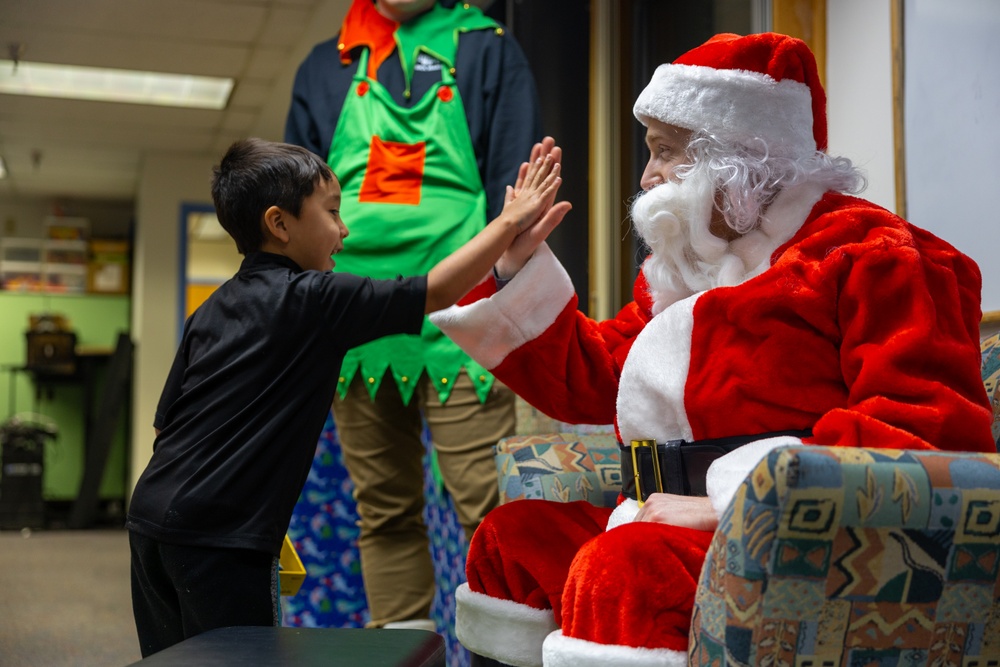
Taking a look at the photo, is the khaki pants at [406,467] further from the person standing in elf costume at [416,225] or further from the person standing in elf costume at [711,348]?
the person standing in elf costume at [711,348]

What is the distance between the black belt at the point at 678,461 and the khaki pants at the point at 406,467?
83 cm

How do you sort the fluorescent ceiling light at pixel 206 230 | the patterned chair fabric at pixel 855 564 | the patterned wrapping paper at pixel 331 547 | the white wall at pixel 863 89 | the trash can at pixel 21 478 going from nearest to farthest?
1. the patterned chair fabric at pixel 855 564
2. the white wall at pixel 863 89
3. the patterned wrapping paper at pixel 331 547
4. the trash can at pixel 21 478
5. the fluorescent ceiling light at pixel 206 230

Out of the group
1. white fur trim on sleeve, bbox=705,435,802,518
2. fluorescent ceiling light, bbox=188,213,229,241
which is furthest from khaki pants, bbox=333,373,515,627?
fluorescent ceiling light, bbox=188,213,229,241

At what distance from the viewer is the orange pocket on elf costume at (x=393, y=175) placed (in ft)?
7.57

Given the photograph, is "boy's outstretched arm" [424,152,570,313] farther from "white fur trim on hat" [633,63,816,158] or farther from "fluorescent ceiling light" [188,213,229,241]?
"fluorescent ceiling light" [188,213,229,241]

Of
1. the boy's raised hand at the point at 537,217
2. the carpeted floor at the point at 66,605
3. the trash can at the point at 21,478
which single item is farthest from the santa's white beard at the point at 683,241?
the trash can at the point at 21,478

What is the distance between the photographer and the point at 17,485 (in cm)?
806

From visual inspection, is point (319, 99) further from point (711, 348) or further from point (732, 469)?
point (732, 469)

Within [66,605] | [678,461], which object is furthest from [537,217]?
[66,605]

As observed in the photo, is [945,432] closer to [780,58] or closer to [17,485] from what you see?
[780,58]

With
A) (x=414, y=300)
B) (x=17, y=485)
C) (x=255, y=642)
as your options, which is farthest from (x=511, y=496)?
(x=17, y=485)

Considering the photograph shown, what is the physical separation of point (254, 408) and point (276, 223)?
0.97 feet

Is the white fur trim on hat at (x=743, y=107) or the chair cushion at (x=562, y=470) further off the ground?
the white fur trim on hat at (x=743, y=107)

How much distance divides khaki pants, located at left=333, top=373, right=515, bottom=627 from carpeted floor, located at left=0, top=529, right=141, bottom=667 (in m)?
1.03
